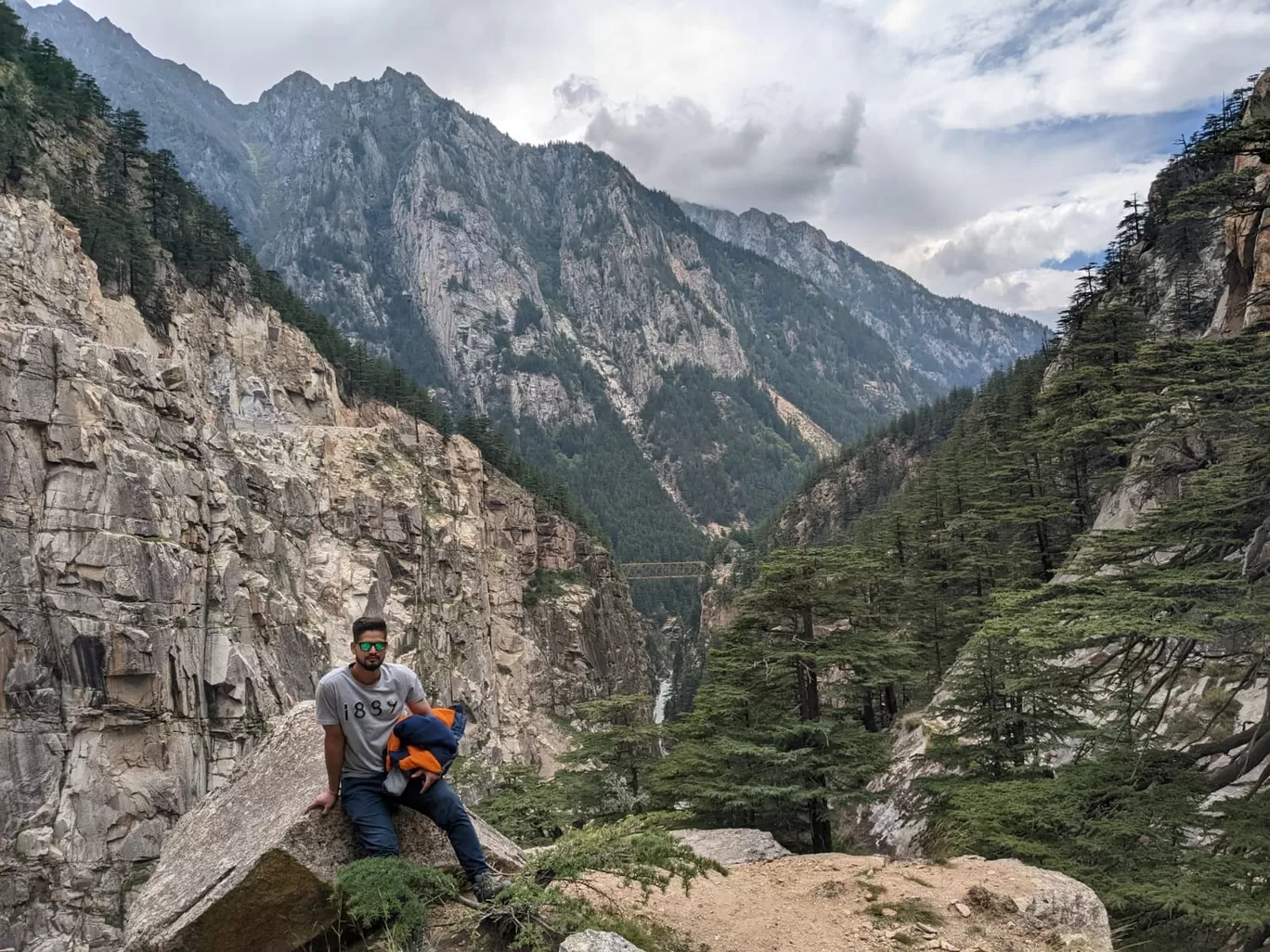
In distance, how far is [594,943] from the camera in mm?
5254

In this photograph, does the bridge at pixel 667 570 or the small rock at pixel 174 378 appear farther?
the bridge at pixel 667 570

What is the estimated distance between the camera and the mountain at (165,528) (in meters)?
34.5

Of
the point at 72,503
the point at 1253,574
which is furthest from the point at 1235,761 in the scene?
the point at 72,503

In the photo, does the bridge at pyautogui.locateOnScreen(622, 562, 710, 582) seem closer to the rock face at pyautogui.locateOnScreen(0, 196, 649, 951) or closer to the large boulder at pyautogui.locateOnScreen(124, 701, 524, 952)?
the rock face at pyautogui.locateOnScreen(0, 196, 649, 951)

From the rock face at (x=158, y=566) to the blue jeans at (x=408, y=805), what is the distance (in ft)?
121

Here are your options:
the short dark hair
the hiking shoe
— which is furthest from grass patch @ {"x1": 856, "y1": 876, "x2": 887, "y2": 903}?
the short dark hair

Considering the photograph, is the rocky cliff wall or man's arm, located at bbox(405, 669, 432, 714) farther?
the rocky cliff wall

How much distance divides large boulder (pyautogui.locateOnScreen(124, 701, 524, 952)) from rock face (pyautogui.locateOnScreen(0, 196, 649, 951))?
3480cm

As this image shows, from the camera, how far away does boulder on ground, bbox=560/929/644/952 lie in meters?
5.18

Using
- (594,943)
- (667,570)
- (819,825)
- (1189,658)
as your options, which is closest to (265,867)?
(594,943)

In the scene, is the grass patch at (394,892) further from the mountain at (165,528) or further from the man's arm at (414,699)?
the mountain at (165,528)

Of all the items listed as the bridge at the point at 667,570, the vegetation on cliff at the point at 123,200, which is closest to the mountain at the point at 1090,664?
the vegetation on cliff at the point at 123,200

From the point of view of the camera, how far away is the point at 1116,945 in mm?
7879

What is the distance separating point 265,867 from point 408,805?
3.90ft
